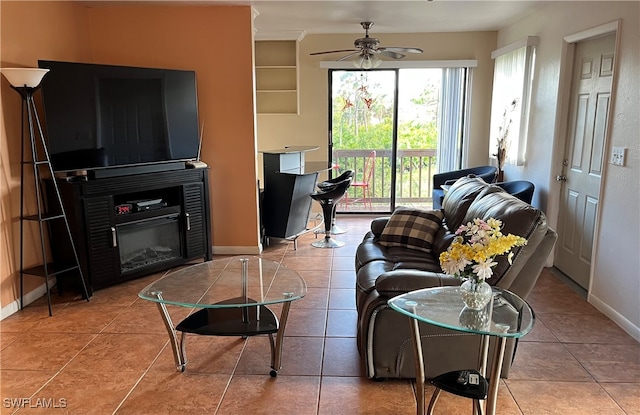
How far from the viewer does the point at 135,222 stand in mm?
3863

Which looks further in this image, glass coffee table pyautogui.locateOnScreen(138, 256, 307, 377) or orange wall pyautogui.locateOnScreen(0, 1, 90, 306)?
orange wall pyautogui.locateOnScreen(0, 1, 90, 306)

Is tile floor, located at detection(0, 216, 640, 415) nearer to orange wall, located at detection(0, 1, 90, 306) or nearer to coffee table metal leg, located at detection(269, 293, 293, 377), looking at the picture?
coffee table metal leg, located at detection(269, 293, 293, 377)

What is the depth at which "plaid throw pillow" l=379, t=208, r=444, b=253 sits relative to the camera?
129 inches

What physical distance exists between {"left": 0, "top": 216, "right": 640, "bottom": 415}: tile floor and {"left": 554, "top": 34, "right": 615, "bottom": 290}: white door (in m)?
0.58

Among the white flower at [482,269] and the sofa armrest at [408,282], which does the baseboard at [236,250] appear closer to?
the sofa armrest at [408,282]

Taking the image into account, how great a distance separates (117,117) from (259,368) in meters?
2.43

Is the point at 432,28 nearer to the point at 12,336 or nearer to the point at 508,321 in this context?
the point at 508,321

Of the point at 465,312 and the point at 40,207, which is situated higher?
the point at 40,207

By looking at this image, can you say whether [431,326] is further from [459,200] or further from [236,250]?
[236,250]

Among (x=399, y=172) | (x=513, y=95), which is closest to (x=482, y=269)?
(x=513, y=95)

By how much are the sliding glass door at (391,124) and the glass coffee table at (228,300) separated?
12.5 feet

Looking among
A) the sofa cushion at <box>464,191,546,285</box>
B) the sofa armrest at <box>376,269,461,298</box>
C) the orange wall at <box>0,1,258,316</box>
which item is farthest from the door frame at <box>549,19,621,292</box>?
the orange wall at <box>0,1,258,316</box>

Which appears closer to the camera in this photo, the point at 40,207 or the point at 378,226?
the point at 40,207

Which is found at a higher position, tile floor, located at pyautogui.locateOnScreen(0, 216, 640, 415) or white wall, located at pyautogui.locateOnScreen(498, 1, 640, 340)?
white wall, located at pyautogui.locateOnScreen(498, 1, 640, 340)
